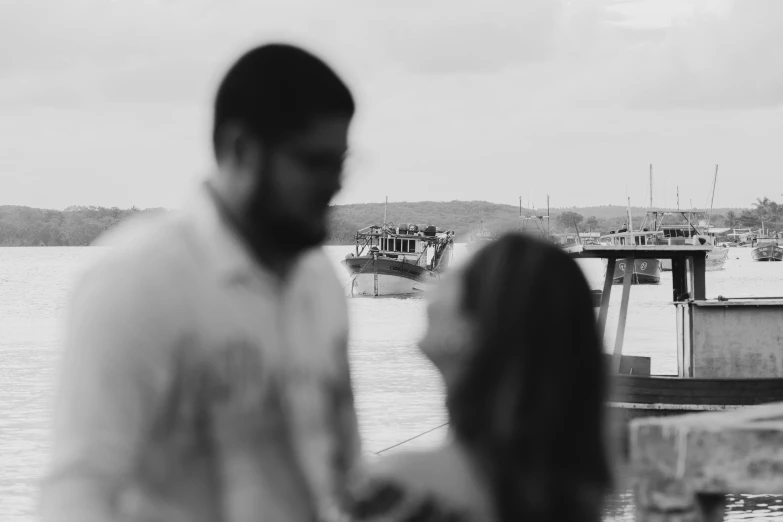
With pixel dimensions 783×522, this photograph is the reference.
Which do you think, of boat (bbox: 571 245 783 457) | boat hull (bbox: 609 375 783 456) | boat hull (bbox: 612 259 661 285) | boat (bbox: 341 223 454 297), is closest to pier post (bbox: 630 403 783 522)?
boat (bbox: 571 245 783 457)

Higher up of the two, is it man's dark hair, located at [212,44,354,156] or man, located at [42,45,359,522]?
man's dark hair, located at [212,44,354,156]

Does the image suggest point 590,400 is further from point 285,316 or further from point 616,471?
point 285,316

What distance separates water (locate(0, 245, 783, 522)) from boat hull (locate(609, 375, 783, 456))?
1.40m

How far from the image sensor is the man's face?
2205mm

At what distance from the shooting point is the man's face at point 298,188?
7.23 ft

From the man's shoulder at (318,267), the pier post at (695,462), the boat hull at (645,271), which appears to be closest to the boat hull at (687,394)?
the pier post at (695,462)

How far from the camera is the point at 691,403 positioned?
17.0m

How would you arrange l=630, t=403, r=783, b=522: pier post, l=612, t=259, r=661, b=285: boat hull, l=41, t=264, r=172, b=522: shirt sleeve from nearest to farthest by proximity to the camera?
l=41, t=264, r=172, b=522: shirt sleeve → l=630, t=403, r=783, b=522: pier post → l=612, t=259, r=661, b=285: boat hull

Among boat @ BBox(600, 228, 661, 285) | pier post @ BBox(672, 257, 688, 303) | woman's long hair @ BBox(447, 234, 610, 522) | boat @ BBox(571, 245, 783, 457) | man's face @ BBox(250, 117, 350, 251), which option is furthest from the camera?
boat @ BBox(600, 228, 661, 285)

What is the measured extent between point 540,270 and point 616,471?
1.16ft

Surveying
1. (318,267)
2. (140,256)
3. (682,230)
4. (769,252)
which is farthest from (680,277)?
(769,252)

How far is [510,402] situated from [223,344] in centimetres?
73

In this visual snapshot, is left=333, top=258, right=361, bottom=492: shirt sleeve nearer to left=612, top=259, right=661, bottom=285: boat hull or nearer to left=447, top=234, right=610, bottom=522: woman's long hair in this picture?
left=447, top=234, right=610, bottom=522: woman's long hair

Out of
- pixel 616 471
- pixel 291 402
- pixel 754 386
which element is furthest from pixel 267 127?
pixel 754 386
